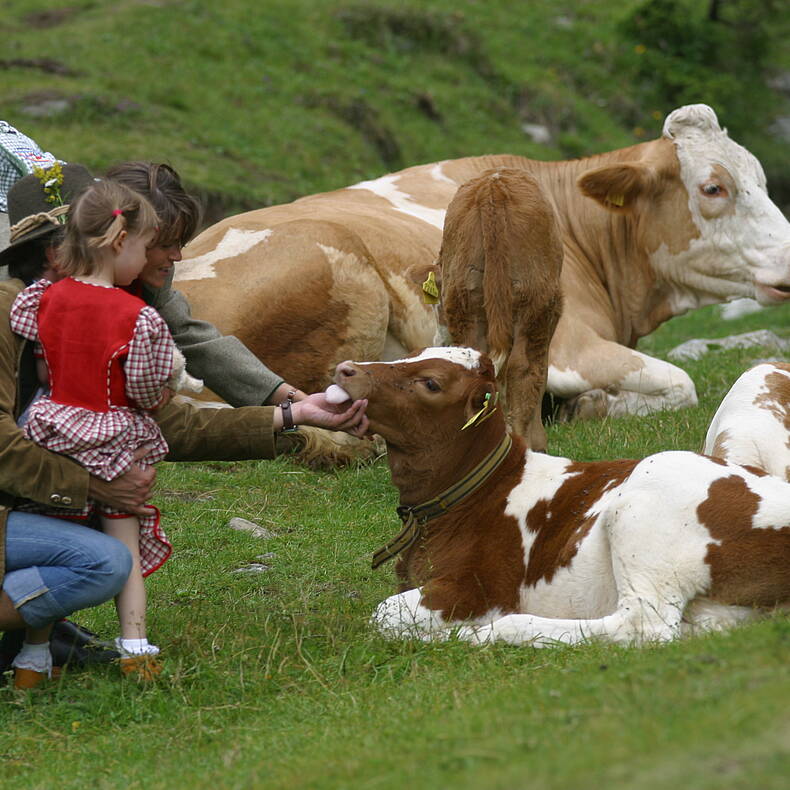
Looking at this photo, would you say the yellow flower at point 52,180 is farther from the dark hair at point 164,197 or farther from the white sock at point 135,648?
the white sock at point 135,648

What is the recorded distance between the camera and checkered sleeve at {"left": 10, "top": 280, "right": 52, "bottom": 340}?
183 inches

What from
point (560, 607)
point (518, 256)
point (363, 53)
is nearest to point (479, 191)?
point (518, 256)

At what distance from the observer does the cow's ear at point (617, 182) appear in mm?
9336

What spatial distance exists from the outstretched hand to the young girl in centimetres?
70

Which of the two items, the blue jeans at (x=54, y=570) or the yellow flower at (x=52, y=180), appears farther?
the yellow flower at (x=52, y=180)

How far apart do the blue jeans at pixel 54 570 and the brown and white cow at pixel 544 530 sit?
3.65 ft

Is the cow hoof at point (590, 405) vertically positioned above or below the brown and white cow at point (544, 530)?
below

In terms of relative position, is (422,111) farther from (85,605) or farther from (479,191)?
(85,605)

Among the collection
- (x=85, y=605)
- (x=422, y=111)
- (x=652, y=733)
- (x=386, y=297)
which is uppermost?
(x=652, y=733)

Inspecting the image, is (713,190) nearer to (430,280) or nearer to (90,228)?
(430,280)

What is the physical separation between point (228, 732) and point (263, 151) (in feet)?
47.8

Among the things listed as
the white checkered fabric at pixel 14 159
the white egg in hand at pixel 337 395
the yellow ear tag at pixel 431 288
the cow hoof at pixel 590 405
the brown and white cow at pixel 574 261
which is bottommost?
the cow hoof at pixel 590 405

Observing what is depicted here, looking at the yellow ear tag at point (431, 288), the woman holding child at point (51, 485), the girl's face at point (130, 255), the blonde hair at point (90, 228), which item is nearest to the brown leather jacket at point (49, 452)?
the woman holding child at point (51, 485)

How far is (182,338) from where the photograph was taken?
20.1ft
